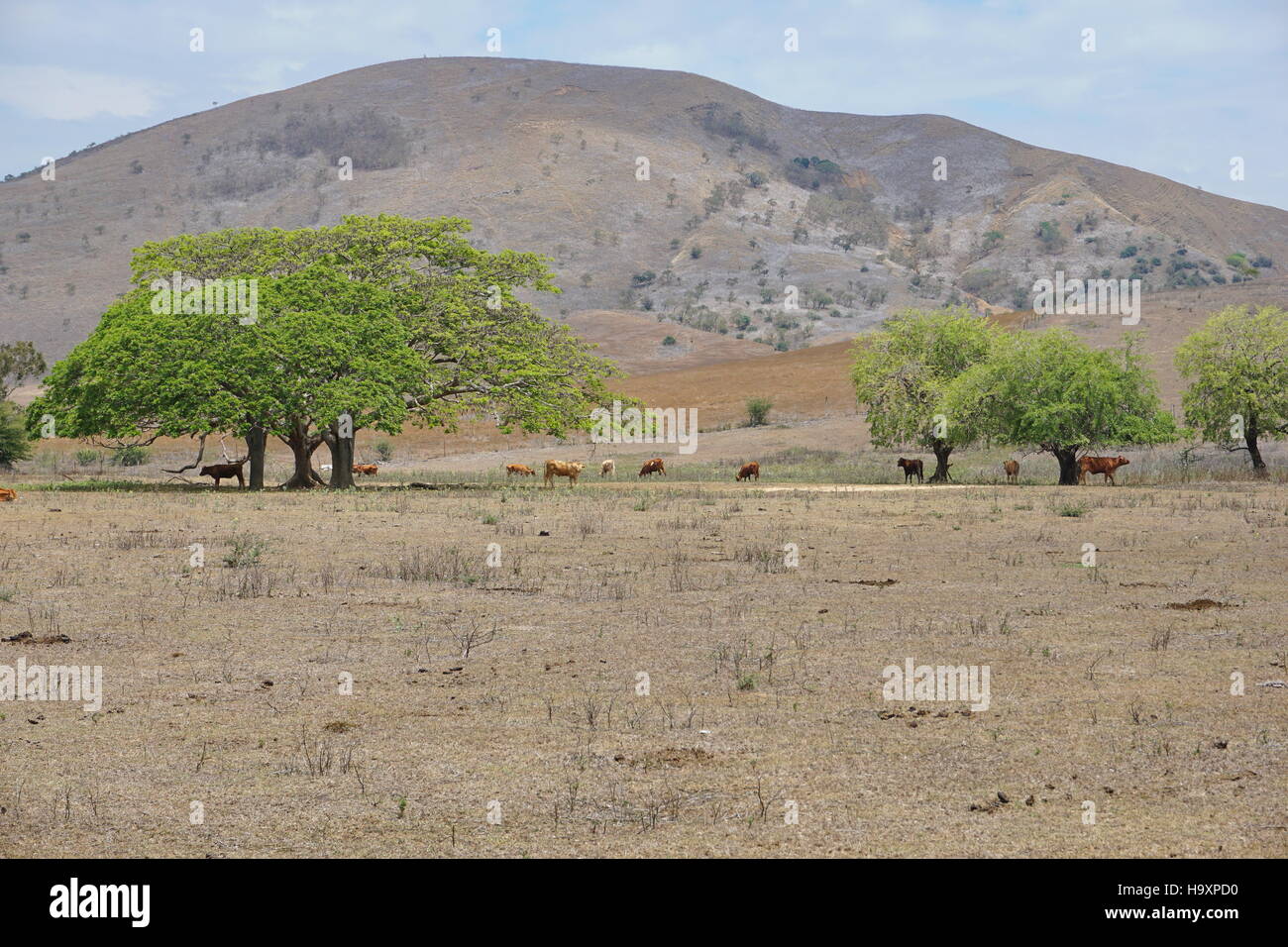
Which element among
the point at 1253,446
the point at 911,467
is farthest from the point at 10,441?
the point at 1253,446

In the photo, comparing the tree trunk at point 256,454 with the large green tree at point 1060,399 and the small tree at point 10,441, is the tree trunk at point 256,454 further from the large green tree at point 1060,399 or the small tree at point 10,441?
the large green tree at point 1060,399

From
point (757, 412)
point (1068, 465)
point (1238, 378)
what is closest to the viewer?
point (1068, 465)

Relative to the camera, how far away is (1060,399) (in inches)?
1815

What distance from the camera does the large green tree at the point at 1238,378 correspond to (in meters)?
47.7

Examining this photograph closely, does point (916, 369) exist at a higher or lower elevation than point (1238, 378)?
higher

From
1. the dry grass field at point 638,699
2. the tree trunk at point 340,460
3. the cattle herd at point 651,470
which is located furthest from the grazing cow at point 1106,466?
the tree trunk at point 340,460

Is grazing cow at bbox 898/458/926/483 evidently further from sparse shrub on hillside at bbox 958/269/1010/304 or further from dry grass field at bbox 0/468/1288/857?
sparse shrub on hillside at bbox 958/269/1010/304

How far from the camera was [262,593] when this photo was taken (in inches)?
698

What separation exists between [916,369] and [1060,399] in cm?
815

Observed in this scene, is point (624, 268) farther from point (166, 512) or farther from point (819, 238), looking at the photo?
point (166, 512)

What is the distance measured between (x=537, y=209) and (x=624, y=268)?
21.5 m

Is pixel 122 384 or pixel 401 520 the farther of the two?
pixel 122 384

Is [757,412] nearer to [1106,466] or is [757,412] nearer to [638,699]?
[1106,466]

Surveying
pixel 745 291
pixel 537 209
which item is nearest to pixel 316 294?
pixel 745 291
